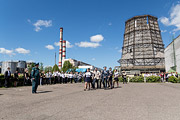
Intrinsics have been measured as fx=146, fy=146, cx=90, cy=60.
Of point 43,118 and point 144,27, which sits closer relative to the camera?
point 43,118

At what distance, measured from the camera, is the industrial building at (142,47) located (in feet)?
215

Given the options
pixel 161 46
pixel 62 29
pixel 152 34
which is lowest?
pixel 161 46

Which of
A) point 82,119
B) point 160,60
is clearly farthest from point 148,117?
point 160,60

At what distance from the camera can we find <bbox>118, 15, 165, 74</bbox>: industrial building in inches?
2584

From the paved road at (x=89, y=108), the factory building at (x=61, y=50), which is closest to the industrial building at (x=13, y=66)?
the factory building at (x=61, y=50)

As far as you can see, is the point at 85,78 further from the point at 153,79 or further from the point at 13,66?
the point at 13,66

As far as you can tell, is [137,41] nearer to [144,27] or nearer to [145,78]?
[144,27]

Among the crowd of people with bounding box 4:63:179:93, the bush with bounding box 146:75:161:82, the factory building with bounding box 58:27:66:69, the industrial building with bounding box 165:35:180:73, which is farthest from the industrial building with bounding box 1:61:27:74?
the industrial building with bounding box 165:35:180:73

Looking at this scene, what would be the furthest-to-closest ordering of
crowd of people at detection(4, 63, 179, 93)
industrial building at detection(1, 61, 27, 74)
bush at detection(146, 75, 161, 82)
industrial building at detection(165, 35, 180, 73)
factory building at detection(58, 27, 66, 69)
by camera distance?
factory building at detection(58, 27, 66, 69), industrial building at detection(1, 61, 27, 74), industrial building at detection(165, 35, 180, 73), bush at detection(146, 75, 161, 82), crowd of people at detection(4, 63, 179, 93)

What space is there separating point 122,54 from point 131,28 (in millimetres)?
13985

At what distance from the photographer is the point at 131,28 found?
74.8 metres

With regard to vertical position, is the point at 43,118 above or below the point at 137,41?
below

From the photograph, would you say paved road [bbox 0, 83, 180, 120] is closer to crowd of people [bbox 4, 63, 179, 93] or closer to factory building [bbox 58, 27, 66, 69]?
crowd of people [bbox 4, 63, 179, 93]

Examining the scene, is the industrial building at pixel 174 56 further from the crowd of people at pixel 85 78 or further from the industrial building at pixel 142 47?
the industrial building at pixel 142 47
